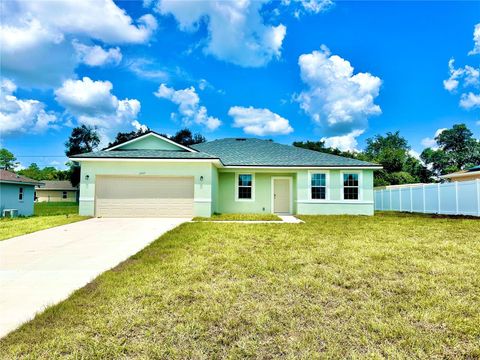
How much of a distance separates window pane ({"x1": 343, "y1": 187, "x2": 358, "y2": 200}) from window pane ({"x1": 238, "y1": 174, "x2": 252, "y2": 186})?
560 cm

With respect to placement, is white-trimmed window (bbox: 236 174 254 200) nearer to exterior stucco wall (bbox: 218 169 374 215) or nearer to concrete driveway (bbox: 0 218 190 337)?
exterior stucco wall (bbox: 218 169 374 215)

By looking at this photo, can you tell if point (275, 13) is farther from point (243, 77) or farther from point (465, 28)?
point (465, 28)

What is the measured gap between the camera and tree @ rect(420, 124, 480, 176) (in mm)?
49000

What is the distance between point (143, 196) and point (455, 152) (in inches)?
2198

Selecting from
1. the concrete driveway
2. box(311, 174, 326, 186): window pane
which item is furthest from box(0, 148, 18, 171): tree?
box(311, 174, 326, 186): window pane

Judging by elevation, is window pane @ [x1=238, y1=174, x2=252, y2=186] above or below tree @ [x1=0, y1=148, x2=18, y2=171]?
below

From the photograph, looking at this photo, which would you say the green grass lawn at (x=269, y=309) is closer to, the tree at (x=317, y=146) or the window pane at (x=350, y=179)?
the window pane at (x=350, y=179)

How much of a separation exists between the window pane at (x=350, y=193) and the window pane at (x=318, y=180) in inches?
53.1

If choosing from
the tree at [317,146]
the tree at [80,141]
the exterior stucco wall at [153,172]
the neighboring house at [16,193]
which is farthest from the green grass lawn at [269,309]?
the tree at [80,141]

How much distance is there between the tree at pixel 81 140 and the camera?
4496cm

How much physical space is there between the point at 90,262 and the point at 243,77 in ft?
57.9

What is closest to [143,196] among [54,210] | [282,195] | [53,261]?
[282,195]

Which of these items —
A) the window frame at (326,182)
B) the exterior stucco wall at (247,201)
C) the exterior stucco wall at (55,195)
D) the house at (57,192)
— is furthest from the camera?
the exterior stucco wall at (55,195)

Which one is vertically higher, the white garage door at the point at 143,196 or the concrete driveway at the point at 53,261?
the white garage door at the point at 143,196
